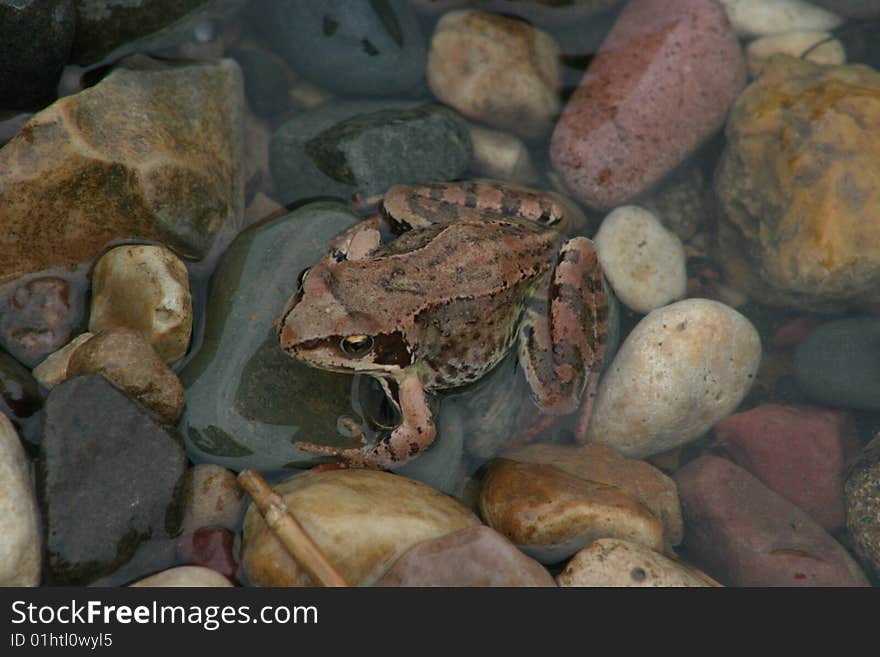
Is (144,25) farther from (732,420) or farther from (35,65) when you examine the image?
(732,420)

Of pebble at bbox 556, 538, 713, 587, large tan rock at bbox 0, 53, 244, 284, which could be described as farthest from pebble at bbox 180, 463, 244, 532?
pebble at bbox 556, 538, 713, 587

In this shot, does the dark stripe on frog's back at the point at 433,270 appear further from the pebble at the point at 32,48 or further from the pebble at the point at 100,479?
the pebble at the point at 32,48

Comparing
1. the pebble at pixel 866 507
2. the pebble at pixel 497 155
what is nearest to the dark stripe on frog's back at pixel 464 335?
the pebble at pixel 497 155

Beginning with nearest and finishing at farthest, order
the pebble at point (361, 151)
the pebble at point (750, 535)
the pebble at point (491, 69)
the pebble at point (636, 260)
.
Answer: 1. the pebble at point (750, 535)
2. the pebble at point (361, 151)
3. the pebble at point (636, 260)
4. the pebble at point (491, 69)

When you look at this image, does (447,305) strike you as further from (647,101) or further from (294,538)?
(647,101)

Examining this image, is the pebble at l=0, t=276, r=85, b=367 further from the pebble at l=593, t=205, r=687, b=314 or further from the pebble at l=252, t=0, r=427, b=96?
the pebble at l=593, t=205, r=687, b=314

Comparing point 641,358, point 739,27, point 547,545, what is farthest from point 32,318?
point 739,27

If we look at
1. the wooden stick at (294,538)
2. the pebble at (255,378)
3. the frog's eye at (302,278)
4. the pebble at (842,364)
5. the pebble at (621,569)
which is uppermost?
the frog's eye at (302,278)
